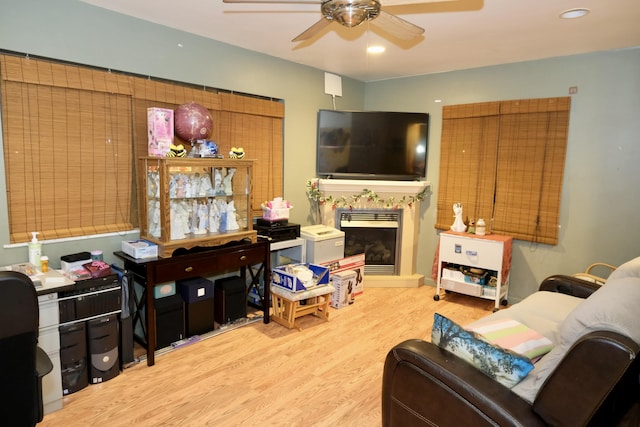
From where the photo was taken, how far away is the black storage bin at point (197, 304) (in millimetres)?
3174

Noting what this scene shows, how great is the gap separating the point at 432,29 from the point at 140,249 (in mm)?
2706

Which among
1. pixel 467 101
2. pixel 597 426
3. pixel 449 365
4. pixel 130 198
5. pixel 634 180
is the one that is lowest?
pixel 597 426

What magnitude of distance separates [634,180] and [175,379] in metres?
4.03

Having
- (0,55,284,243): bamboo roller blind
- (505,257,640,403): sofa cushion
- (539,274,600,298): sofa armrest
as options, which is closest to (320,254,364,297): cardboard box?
(539,274,600,298): sofa armrest

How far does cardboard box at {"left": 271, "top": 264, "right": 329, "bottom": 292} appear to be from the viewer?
3.44 m

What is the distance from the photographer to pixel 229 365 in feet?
9.46

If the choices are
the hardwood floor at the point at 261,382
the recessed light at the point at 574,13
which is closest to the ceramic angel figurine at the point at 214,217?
the hardwood floor at the point at 261,382

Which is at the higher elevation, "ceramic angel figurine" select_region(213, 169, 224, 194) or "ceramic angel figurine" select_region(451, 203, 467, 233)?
"ceramic angel figurine" select_region(213, 169, 224, 194)

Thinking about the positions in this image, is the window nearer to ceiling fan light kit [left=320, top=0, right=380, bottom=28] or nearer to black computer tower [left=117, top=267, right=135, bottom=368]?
black computer tower [left=117, top=267, right=135, bottom=368]

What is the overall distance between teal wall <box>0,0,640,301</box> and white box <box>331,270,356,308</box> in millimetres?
853

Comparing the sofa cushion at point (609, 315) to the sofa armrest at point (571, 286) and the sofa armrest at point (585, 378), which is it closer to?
the sofa armrest at point (585, 378)

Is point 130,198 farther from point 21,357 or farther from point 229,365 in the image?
point 21,357

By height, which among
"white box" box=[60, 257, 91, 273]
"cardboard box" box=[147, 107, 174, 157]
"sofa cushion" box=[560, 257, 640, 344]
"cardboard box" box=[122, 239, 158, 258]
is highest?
"cardboard box" box=[147, 107, 174, 157]

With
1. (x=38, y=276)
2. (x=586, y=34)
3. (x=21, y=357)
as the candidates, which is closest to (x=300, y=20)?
(x=586, y=34)
